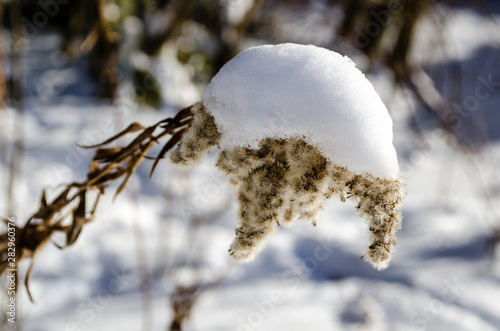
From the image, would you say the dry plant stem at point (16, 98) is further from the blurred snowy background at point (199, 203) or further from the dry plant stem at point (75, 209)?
the dry plant stem at point (75, 209)

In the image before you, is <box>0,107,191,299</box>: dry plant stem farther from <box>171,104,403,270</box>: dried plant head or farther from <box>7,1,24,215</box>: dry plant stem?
<box>7,1,24,215</box>: dry plant stem

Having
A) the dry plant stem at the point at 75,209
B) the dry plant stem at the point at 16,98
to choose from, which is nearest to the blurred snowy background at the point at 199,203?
the dry plant stem at the point at 16,98

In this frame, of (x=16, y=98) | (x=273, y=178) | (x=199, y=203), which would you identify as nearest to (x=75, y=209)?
(x=273, y=178)

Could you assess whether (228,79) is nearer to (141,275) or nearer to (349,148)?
(349,148)

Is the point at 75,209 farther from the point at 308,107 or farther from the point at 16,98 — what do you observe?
the point at 16,98

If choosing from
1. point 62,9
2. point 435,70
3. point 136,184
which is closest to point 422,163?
point 435,70

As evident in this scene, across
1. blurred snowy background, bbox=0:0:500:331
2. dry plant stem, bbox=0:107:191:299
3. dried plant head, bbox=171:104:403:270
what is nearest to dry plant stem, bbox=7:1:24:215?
blurred snowy background, bbox=0:0:500:331
